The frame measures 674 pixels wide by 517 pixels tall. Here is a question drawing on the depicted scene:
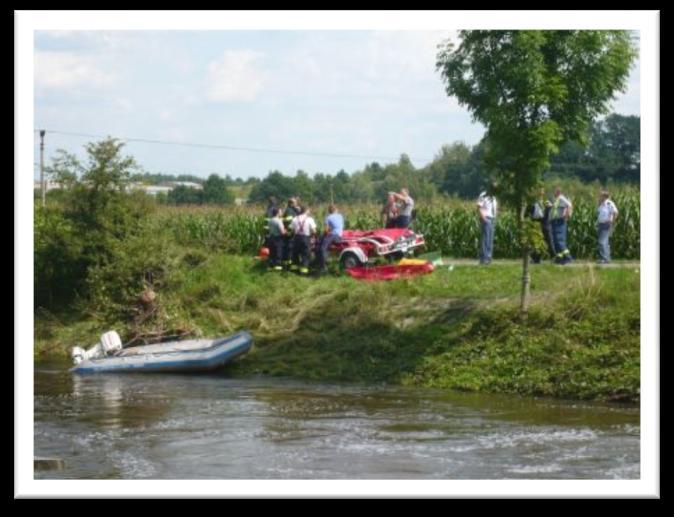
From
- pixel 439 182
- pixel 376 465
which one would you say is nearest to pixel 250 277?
pixel 376 465

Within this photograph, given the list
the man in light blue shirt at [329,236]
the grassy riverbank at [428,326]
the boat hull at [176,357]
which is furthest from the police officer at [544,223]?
the boat hull at [176,357]

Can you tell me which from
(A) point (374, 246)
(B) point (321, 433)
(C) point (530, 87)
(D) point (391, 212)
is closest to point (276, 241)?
(A) point (374, 246)

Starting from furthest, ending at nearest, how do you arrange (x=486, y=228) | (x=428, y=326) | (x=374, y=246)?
(x=374, y=246) → (x=486, y=228) → (x=428, y=326)

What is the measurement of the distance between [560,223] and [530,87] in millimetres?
7441

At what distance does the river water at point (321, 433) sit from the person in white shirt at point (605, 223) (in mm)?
8595

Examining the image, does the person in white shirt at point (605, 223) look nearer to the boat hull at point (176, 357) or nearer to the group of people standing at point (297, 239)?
the group of people standing at point (297, 239)

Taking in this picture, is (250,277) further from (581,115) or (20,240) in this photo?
(20,240)

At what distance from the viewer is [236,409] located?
2155cm

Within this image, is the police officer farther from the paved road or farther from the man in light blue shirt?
the man in light blue shirt

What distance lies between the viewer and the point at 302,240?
31.7m

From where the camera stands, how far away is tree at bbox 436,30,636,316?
23.1m

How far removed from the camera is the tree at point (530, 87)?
2308cm

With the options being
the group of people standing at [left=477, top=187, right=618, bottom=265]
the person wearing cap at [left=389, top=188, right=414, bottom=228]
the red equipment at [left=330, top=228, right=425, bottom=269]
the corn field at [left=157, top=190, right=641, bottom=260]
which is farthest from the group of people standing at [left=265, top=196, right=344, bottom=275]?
the group of people standing at [left=477, top=187, right=618, bottom=265]

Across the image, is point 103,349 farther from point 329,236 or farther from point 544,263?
point 544,263
